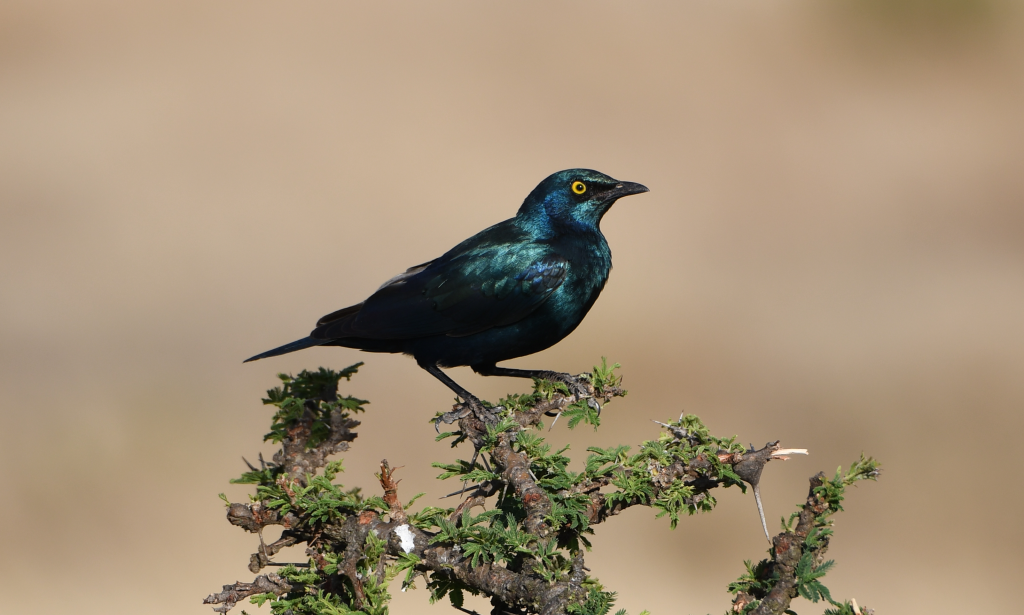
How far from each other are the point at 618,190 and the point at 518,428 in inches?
109

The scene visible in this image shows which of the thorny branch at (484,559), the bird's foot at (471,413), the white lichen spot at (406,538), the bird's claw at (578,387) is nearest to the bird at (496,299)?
the bird's foot at (471,413)

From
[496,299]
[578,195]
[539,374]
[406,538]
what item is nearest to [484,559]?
[406,538]

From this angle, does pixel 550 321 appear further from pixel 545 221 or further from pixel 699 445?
pixel 699 445

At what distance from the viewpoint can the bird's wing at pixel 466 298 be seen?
19.5 ft

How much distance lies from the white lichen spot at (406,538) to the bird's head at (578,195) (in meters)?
3.40

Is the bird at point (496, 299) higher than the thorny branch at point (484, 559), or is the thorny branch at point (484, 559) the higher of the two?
the bird at point (496, 299)

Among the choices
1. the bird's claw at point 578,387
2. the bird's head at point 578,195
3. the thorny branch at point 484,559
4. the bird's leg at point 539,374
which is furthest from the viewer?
the bird's head at point 578,195

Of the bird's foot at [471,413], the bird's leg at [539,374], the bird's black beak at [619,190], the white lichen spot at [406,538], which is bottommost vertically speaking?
the white lichen spot at [406,538]

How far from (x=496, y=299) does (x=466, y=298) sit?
219mm

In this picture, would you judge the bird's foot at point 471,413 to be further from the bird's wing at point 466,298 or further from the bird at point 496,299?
the bird's wing at point 466,298

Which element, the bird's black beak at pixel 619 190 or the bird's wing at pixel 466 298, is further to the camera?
the bird's black beak at pixel 619 190

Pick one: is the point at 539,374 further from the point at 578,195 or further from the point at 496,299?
the point at 578,195

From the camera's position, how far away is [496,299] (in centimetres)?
598

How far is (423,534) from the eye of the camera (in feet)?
11.7
